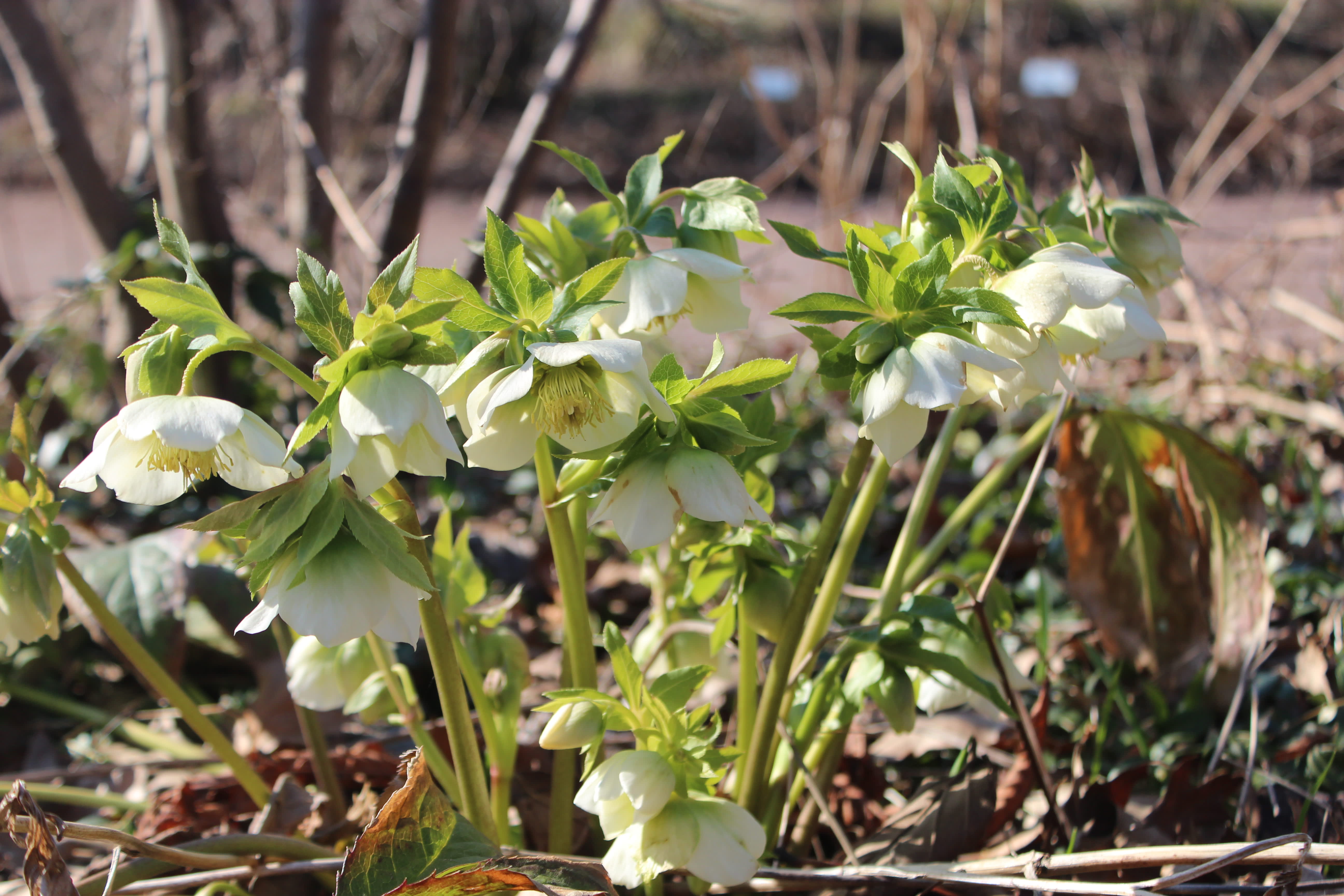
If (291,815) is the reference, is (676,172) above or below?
above

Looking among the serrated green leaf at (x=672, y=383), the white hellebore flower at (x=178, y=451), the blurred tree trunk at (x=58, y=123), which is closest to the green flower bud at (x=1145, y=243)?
the serrated green leaf at (x=672, y=383)

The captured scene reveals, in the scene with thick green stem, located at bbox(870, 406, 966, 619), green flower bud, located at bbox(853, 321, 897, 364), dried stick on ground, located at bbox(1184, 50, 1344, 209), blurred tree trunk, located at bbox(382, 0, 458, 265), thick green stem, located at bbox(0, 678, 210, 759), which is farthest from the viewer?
dried stick on ground, located at bbox(1184, 50, 1344, 209)

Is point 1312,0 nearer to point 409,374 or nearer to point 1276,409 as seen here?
point 1276,409

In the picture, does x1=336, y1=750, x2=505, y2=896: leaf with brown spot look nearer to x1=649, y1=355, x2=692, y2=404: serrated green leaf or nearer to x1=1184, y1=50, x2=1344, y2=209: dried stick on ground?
x1=649, y1=355, x2=692, y2=404: serrated green leaf

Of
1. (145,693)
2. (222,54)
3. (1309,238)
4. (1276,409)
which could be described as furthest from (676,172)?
(145,693)

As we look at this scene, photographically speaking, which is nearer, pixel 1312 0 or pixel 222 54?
pixel 222 54

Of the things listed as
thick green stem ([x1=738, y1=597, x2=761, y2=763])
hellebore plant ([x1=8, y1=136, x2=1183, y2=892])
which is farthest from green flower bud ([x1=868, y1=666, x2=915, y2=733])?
thick green stem ([x1=738, y1=597, x2=761, y2=763])
